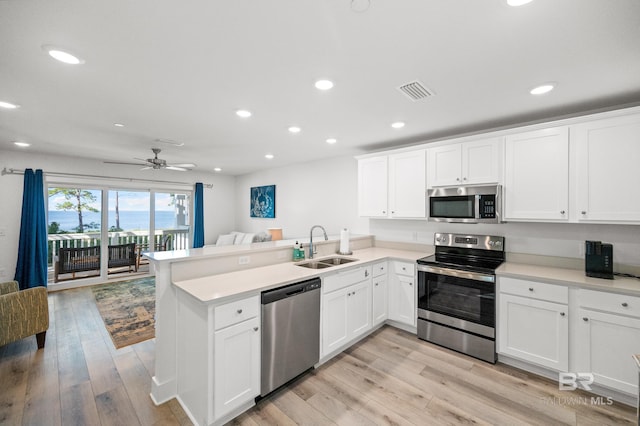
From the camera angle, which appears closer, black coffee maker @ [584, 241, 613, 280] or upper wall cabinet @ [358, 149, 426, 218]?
black coffee maker @ [584, 241, 613, 280]

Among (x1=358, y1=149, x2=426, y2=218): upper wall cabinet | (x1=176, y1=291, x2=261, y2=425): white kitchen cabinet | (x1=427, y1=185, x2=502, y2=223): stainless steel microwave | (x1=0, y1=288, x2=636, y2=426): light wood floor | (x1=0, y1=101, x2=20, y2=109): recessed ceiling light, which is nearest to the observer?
(x1=176, y1=291, x2=261, y2=425): white kitchen cabinet

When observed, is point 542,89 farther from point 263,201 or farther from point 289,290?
point 263,201

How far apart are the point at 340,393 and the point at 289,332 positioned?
652mm

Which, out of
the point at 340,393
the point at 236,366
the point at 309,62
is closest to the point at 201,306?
the point at 236,366

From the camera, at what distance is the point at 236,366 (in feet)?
6.17

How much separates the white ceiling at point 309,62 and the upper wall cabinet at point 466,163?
30cm

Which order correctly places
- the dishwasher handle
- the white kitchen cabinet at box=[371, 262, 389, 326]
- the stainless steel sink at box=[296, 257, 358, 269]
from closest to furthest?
the dishwasher handle < the stainless steel sink at box=[296, 257, 358, 269] < the white kitchen cabinet at box=[371, 262, 389, 326]

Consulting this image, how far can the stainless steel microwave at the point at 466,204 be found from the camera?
284 cm

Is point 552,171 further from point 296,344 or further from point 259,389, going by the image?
point 259,389

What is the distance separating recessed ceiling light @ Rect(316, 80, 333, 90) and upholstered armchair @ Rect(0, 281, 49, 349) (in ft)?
11.5

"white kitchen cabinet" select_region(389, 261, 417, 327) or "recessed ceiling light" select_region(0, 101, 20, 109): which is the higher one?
"recessed ceiling light" select_region(0, 101, 20, 109)

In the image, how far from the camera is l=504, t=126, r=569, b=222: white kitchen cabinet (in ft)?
8.23

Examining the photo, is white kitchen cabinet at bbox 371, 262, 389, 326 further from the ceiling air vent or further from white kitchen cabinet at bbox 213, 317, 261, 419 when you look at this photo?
the ceiling air vent

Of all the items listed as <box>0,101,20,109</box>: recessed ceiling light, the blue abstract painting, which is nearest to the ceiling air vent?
<box>0,101,20,109</box>: recessed ceiling light
